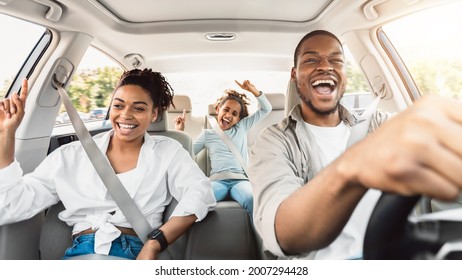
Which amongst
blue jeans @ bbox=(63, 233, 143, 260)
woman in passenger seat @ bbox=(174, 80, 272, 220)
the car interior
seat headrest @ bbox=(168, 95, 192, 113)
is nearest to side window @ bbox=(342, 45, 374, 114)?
the car interior

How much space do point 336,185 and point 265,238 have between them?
0.36 metres

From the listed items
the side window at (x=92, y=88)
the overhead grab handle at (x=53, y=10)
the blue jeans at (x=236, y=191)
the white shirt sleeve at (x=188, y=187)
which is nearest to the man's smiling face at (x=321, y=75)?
the blue jeans at (x=236, y=191)

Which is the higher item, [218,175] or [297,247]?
[218,175]

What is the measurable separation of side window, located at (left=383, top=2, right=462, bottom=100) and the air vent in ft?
1.69

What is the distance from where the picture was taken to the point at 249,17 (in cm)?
116

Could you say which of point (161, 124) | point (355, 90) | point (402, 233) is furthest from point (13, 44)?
point (402, 233)

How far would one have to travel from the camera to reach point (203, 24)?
1173 mm

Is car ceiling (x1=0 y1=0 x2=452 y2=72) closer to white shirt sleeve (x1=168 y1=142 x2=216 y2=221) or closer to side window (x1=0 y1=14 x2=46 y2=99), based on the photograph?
side window (x1=0 y1=14 x2=46 y2=99)

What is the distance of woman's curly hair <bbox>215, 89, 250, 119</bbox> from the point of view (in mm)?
1235

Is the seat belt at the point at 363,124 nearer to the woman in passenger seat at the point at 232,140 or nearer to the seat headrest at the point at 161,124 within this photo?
the woman in passenger seat at the point at 232,140

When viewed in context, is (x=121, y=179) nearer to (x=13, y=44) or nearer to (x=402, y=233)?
(x=13, y=44)

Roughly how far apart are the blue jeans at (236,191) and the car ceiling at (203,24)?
391 mm
